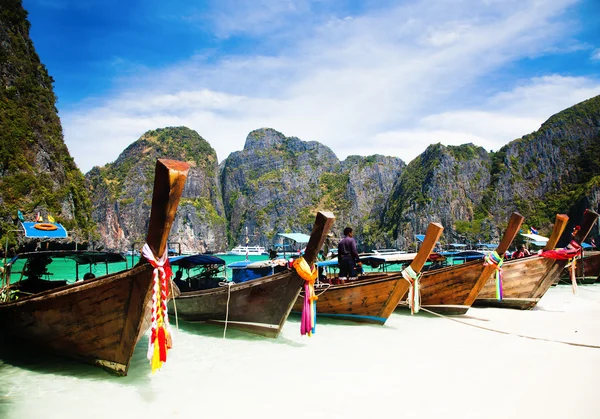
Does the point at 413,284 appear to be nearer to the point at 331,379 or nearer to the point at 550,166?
the point at 331,379

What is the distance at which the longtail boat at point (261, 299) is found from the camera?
677cm

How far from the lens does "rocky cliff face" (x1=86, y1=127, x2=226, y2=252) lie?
119m

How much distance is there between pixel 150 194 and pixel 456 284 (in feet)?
405

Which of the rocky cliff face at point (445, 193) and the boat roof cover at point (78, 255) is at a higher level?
the rocky cliff face at point (445, 193)

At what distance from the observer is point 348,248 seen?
9.37 m

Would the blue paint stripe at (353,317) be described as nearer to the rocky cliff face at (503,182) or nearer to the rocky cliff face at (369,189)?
the rocky cliff face at (503,182)

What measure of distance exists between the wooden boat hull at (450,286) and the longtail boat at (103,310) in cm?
738

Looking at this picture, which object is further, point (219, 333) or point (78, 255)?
point (78, 255)

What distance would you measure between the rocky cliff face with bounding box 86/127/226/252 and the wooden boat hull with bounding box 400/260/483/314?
10504 cm

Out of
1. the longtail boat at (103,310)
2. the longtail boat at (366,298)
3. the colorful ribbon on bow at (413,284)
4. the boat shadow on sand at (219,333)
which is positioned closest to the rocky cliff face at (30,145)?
the boat shadow on sand at (219,333)

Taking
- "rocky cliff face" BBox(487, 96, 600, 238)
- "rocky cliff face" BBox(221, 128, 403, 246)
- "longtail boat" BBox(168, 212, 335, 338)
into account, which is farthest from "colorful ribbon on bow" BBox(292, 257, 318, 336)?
"rocky cliff face" BBox(221, 128, 403, 246)

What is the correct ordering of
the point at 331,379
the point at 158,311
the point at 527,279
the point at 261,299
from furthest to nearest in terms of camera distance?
the point at 527,279, the point at 261,299, the point at 331,379, the point at 158,311

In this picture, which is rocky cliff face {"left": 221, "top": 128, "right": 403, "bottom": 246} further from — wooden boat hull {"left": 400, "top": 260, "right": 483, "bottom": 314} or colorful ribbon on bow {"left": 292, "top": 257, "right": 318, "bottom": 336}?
colorful ribbon on bow {"left": 292, "top": 257, "right": 318, "bottom": 336}

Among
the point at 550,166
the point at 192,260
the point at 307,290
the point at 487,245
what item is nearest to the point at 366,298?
the point at 307,290
